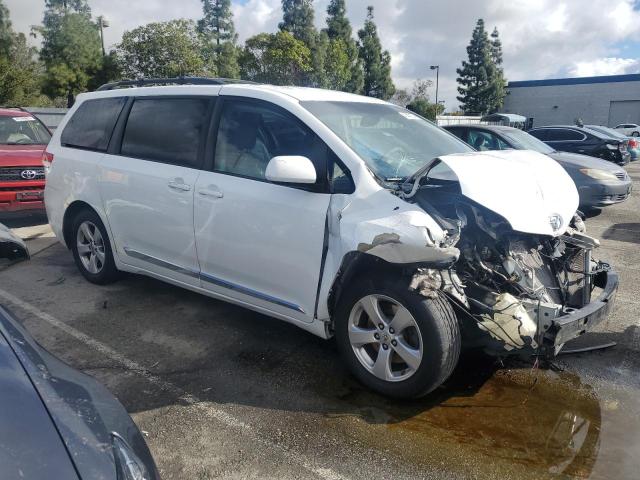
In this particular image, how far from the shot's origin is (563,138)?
1432 centimetres

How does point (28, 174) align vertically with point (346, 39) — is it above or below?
below

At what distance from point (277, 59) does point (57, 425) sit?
132ft

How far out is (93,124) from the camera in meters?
5.14

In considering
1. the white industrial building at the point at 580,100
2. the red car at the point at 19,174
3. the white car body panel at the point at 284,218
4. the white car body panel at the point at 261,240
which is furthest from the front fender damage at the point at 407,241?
the white industrial building at the point at 580,100

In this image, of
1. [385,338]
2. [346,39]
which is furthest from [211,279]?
[346,39]

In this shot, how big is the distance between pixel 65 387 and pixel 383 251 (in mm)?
1721

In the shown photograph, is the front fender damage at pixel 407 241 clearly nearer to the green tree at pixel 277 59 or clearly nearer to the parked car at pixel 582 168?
the parked car at pixel 582 168

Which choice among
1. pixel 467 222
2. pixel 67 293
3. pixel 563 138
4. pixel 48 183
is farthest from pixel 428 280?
pixel 563 138

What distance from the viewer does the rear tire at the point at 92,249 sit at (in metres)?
5.06

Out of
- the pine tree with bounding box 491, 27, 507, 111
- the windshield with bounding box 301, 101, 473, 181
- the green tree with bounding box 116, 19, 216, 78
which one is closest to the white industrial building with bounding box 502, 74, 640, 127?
Result: the pine tree with bounding box 491, 27, 507, 111

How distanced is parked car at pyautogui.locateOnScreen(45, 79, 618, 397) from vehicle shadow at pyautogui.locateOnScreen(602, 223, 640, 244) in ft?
14.7

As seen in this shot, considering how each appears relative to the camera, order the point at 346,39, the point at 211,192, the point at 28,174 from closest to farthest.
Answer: the point at 211,192 < the point at 28,174 < the point at 346,39

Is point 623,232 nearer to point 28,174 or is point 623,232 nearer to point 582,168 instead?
point 582,168

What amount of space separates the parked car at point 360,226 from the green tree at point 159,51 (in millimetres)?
28718
